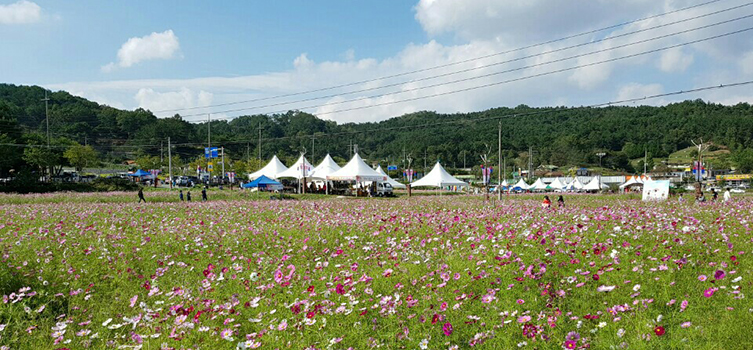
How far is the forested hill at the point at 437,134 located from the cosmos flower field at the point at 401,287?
8503 centimetres

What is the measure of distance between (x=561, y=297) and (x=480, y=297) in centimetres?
97

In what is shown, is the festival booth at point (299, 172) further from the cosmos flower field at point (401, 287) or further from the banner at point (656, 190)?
the cosmos flower field at point (401, 287)

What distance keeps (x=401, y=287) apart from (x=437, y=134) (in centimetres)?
16988

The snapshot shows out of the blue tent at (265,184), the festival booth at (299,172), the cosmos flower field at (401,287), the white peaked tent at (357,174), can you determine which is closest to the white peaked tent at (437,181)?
the white peaked tent at (357,174)

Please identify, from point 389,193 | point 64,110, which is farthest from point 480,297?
point 64,110

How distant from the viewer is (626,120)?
488 feet

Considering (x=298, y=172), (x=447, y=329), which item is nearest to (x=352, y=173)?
(x=298, y=172)

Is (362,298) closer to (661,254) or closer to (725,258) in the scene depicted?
(661,254)

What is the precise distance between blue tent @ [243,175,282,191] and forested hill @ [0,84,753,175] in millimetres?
53124

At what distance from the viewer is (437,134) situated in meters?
174

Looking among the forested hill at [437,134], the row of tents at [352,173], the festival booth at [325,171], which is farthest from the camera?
the forested hill at [437,134]

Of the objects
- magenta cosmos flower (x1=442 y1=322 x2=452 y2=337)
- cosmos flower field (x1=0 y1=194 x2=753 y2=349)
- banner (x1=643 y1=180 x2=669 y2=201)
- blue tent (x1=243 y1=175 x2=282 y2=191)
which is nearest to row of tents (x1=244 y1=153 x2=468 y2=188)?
blue tent (x1=243 y1=175 x2=282 y2=191)

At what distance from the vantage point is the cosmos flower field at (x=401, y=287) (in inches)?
180

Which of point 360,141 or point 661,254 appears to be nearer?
point 661,254
